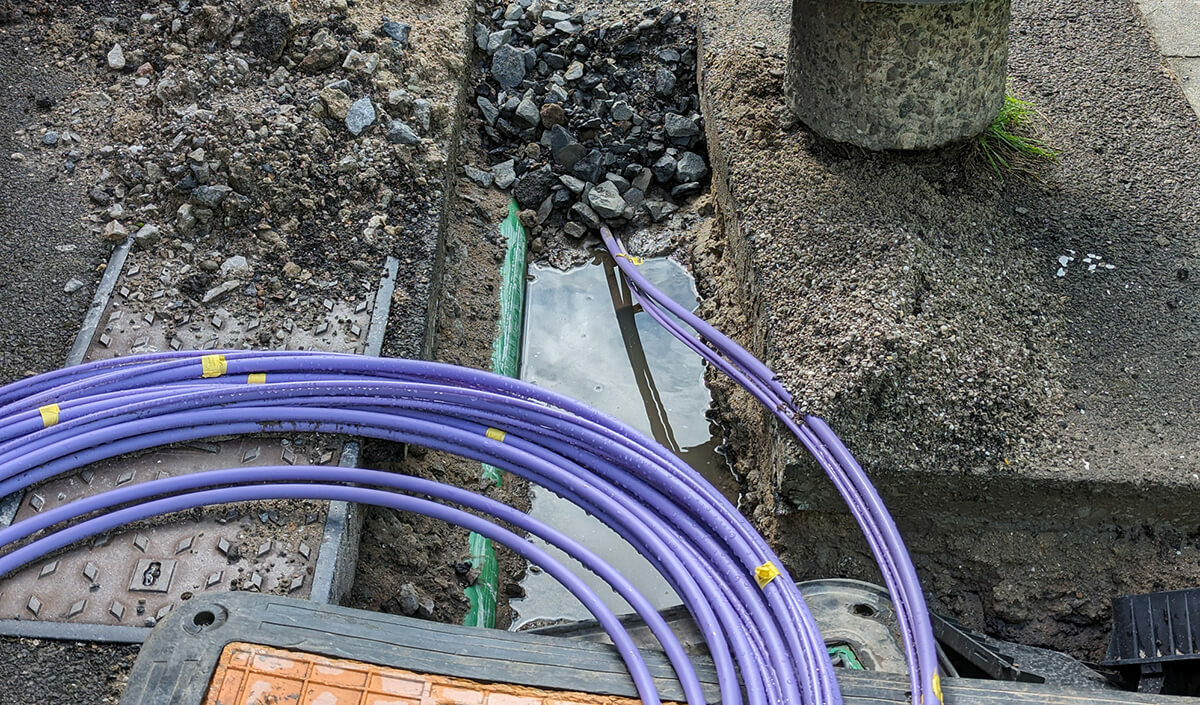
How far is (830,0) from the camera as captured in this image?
3525mm

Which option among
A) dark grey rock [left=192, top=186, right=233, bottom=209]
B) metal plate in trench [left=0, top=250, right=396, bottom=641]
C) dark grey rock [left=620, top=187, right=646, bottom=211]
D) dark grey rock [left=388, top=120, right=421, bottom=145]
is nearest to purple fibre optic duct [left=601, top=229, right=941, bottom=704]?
dark grey rock [left=620, top=187, right=646, bottom=211]

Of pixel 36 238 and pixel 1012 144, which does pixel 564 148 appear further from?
pixel 36 238

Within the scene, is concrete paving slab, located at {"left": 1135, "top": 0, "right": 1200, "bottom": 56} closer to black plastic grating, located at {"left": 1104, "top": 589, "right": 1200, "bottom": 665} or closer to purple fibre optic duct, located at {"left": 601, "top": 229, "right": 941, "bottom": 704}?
purple fibre optic duct, located at {"left": 601, "top": 229, "right": 941, "bottom": 704}

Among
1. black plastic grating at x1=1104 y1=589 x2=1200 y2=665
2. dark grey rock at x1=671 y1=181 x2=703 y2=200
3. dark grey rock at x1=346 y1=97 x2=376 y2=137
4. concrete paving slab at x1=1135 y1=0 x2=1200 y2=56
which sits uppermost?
concrete paving slab at x1=1135 y1=0 x2=1200 y2=56

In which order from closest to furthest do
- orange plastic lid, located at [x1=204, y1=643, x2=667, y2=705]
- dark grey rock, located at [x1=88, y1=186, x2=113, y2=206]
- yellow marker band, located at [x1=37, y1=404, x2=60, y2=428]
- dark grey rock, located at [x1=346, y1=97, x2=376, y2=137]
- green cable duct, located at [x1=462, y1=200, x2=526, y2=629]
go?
orange plastic lid, located at [x1=204, y1=643, x2=667, y2=705], yellow marker band, located at [x1=37, y1=404, x2=60, y2=428], green cable duct, located at [x1=462, y1=200, x2=526, y2=629], dark grey rock, located at [x1=88, y1=186, x2=113, y2=206], dark grey rock, located at [x1=346, y1=97, x2=376, y2=137]

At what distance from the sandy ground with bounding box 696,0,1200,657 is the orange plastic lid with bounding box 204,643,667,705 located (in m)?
1.12

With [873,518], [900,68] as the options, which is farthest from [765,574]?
[900,68]

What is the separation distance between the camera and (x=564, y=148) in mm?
4559

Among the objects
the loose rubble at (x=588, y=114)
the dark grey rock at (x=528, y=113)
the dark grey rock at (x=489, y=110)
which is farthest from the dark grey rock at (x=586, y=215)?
the dark grey rock at (x=489, y=110)

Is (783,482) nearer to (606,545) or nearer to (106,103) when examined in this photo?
(606,545)

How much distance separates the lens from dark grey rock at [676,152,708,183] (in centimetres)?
457

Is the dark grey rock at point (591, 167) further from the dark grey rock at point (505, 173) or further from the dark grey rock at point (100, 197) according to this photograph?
the dark grey rock at point (100, 197)

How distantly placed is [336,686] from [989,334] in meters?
2.22

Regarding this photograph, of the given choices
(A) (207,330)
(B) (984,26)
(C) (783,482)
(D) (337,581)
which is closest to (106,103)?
(A) (207,330)
